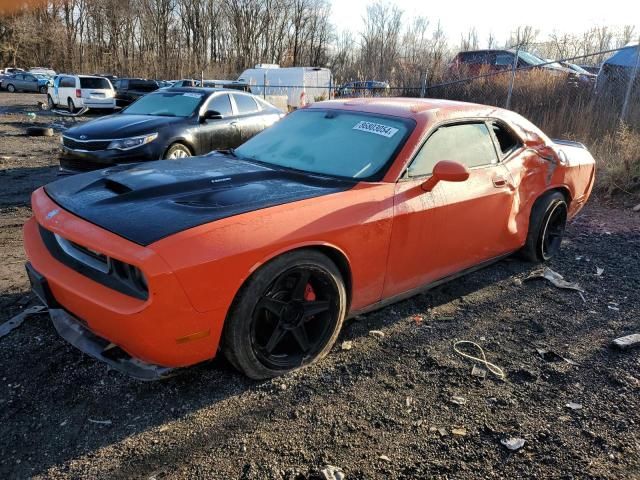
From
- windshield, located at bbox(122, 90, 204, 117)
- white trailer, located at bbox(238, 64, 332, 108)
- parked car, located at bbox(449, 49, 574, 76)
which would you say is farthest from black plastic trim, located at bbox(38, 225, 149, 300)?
white trailer, located at bbox(238, 64, 332, 108)

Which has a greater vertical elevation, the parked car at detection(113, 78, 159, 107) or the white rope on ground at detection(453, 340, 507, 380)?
the parked car at detection(113, 78, 159, 107)

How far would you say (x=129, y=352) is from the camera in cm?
231

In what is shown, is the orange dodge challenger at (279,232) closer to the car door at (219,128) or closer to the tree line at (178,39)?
the car door at (219,128)

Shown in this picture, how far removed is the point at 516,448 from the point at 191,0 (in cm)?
6098

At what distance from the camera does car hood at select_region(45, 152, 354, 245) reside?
2424 millimetres

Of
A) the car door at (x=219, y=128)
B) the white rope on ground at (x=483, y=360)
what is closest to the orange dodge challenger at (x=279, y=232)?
the white rope on ground at (x=483, y=360)

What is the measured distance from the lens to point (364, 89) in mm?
16234

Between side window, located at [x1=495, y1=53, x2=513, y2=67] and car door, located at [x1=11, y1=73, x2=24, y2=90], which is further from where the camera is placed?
car door, located at [x1=11, y1=73, x2=24, y2=90]

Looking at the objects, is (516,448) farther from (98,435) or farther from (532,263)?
(532,263)

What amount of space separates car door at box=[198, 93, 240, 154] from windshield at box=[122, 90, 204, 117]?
0.82 ft

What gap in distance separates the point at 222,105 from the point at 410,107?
5.32 meters

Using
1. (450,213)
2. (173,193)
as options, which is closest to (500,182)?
(450,213)

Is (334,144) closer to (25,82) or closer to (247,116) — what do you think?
(247,116)

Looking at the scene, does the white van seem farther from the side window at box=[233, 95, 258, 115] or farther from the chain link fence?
the side window at box=[233, 95, 258, 115]
